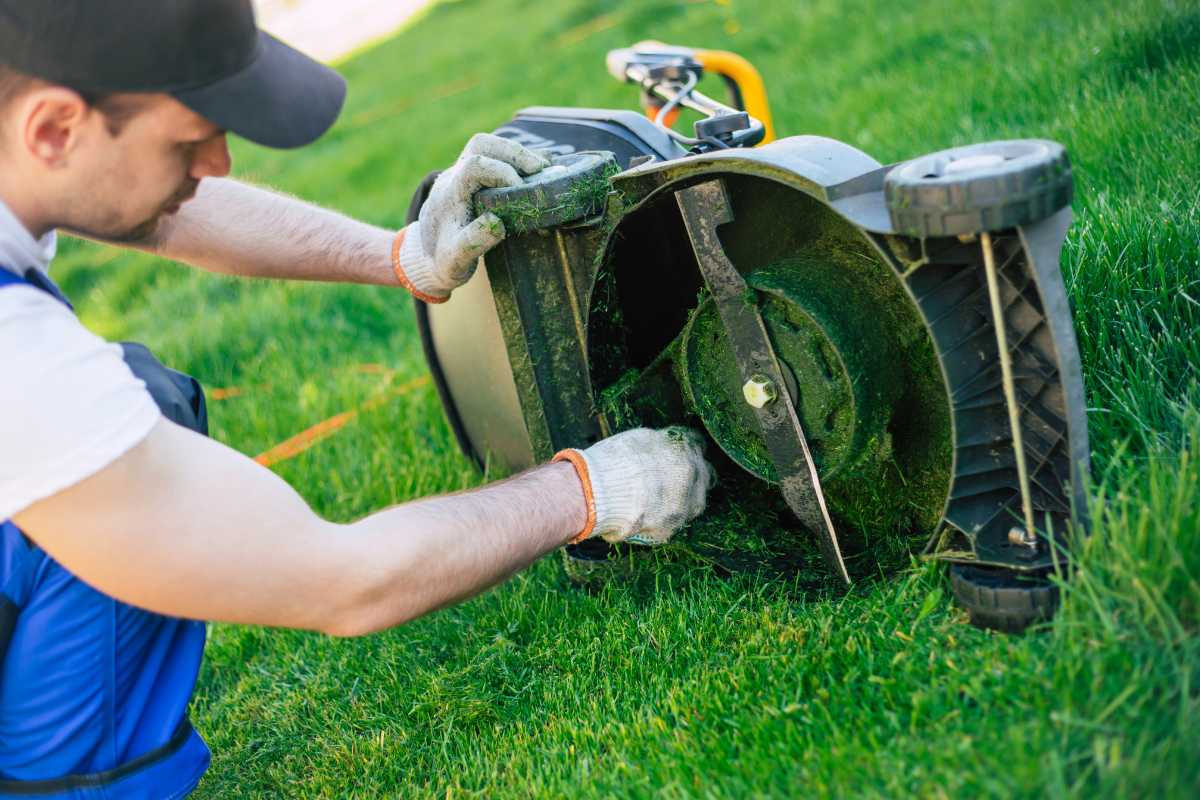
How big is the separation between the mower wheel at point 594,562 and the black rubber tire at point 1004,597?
0.78 metres

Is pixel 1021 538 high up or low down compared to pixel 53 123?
down

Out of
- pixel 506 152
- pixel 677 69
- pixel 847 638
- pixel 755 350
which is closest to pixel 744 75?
pixel 677 69

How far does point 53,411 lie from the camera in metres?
1.52

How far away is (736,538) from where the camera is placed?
2232mm

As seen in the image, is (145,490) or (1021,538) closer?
(145,490)

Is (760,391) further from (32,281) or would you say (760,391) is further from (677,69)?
(677,69)

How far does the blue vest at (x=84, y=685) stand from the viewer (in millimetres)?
1791

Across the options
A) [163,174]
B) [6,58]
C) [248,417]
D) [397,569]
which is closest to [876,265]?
[397,569]

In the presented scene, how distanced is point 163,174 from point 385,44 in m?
12.7

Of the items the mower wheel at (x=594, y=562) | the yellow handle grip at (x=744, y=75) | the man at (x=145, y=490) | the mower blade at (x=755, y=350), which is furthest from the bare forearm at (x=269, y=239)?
the yellow handle grip at (x=744, y=75)

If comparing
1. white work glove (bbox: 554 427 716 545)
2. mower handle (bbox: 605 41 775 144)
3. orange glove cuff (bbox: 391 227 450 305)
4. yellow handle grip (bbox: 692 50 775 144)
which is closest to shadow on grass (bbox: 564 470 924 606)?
white work glove (bbox: 554 427 716 545)

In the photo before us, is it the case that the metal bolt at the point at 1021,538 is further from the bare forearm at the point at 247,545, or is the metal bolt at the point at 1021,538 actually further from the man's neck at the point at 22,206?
the man's neck at the point at 22,206

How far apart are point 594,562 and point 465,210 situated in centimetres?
81

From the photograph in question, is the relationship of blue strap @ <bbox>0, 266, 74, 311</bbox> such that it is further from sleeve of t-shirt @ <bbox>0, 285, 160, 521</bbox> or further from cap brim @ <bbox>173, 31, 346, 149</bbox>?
cap brim @ <bbox>173, 31, 346, 149</bbox>
